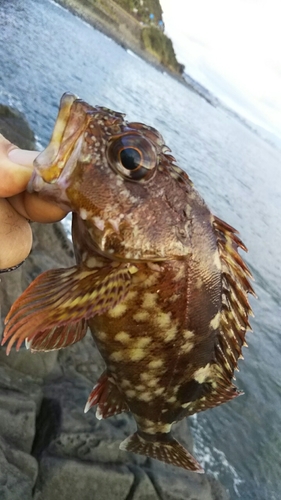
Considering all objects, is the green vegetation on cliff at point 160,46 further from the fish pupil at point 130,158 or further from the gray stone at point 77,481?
the fish pupil at point 130,158

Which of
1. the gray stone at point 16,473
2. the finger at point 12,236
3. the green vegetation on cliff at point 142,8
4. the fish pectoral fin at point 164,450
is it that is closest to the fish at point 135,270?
the finger at point 12,236

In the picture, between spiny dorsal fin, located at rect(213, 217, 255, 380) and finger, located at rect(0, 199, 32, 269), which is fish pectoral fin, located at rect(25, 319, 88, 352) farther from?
spiny dorsal fin, located at rect(213, 217, 255, 380)

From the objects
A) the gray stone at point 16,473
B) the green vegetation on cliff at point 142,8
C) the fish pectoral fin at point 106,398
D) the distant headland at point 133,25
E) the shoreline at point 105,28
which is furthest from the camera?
the green vegetation on cliff at point 142,8

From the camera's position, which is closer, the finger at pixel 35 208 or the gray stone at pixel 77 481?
the finger at pixel 35 208

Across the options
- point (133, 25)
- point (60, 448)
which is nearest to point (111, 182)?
point (60, 448)

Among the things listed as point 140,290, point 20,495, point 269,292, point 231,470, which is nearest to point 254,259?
point 269,292

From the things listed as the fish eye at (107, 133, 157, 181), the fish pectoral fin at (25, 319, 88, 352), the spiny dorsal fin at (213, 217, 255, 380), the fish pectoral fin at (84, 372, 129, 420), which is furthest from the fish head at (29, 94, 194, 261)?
the fish pectoral fin at (84, 372, 129, 420)

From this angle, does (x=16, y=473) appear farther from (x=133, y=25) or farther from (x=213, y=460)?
(x=133, y=25)
